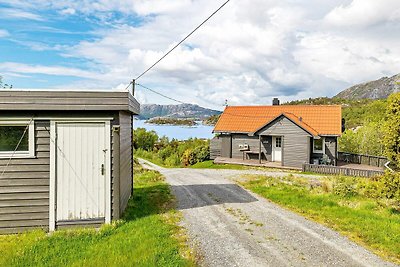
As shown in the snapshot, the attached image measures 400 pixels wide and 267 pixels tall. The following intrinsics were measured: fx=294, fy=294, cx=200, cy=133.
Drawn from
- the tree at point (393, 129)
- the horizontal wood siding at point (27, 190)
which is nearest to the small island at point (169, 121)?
the tree at point (393, 129)

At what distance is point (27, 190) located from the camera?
735 centimetres

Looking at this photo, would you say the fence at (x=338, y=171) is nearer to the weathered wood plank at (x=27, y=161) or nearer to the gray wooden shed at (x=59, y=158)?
the gray wooden shed at (x=59, y=158)

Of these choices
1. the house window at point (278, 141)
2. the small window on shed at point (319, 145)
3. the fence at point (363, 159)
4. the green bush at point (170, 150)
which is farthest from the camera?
the green bush at point (170, 150)

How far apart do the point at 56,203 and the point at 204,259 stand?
4.10 meters

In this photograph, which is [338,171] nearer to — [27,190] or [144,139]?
[27,190]

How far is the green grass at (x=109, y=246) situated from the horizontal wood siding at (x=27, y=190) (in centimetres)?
39

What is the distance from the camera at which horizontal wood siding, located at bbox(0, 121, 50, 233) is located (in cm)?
726

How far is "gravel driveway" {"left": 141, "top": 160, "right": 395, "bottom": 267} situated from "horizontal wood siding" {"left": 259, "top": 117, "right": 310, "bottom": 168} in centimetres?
1515

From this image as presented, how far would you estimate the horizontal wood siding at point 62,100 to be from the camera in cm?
708

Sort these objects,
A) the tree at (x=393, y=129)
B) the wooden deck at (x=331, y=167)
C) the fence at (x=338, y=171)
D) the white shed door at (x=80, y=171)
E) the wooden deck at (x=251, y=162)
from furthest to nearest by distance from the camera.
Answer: the wooden deck at (x=251, y=162) < the wooden deck at (x=331, y=167) < the fence at (x=338, y=171) < the tree at (x=393, y=129) < the white shed door at (x=80, y=171)

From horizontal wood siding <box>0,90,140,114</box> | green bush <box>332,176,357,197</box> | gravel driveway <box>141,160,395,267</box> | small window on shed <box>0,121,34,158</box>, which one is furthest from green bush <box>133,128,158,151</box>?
horizontal wood siding <box>0,90,140,114</box>

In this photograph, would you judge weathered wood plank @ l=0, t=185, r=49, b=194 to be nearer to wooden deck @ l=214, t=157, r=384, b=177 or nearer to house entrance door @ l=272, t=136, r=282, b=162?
wooden deck @ l=214, t=157, r=384, b=177

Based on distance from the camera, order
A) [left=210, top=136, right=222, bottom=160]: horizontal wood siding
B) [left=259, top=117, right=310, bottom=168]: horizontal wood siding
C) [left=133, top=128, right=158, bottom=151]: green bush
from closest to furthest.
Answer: [left=259, top=117, right=310, bottom=168]: horizontal wood siding
[left=210, top=136, right=222, bottom=160]: horizontal wood siding
[left=133, top=128, right=158, bottom=151]: green bush

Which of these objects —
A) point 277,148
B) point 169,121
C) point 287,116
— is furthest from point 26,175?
point 169,121
